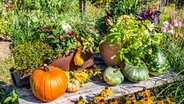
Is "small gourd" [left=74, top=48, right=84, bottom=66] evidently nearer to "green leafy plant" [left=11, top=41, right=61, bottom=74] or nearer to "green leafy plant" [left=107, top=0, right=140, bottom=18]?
"green leafy plant" [left=11, top=41, right=61, bottom=74]

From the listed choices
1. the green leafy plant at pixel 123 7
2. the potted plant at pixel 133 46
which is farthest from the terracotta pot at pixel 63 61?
the green leafy plant at pixel 123 7

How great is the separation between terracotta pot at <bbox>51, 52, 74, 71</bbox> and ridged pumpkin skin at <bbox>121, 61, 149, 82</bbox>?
1.58ft

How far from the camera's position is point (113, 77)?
2.56m

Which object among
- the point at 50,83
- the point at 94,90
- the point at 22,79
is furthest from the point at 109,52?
the point at 22,79

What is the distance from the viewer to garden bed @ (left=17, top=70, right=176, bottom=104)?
2393mm

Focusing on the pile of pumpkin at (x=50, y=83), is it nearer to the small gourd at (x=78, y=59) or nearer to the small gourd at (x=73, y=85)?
the small gourd at (x=73, y=85)

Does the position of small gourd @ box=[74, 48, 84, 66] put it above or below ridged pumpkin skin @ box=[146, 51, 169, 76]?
above

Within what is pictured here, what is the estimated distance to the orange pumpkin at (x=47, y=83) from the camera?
7.59ft

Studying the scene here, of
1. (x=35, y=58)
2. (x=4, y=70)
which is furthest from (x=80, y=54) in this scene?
(x=4, y=70)

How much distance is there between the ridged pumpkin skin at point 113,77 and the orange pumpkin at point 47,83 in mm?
377

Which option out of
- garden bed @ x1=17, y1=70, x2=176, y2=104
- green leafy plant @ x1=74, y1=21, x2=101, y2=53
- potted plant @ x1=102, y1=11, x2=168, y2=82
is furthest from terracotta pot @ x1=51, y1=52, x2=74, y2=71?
potted plant @ x1=102, y1=11, x2=168, y2=82

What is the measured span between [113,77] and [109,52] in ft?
0.86

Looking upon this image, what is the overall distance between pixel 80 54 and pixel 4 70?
207 centimetres

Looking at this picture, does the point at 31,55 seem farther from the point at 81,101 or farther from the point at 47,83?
the point at 81,101
